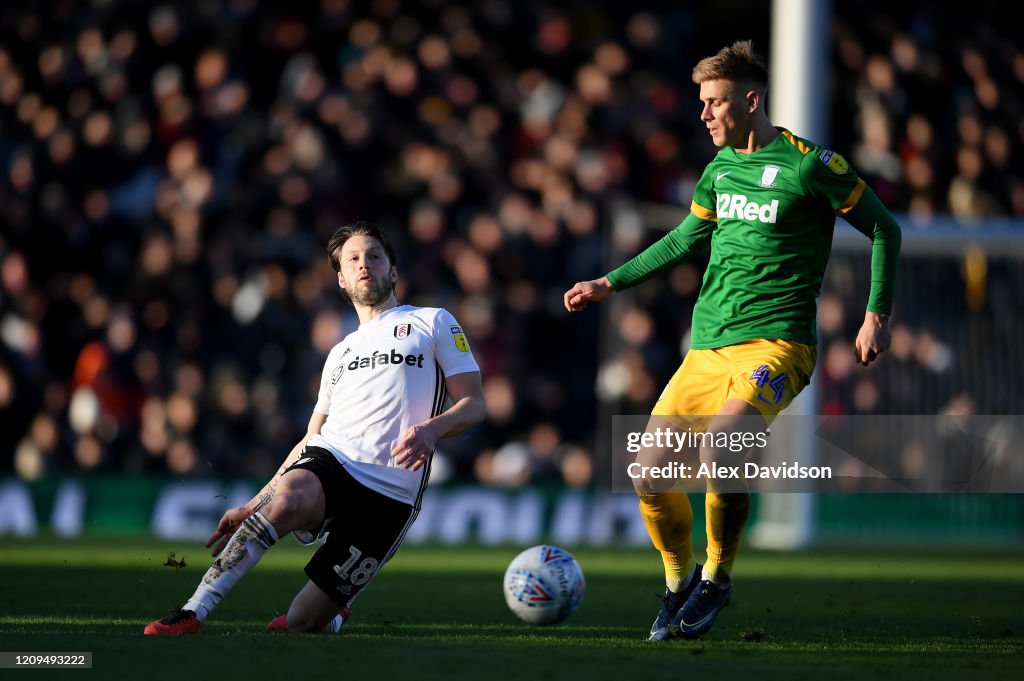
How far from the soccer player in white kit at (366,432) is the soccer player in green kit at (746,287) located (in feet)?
2.32

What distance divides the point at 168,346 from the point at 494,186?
3.83 meters

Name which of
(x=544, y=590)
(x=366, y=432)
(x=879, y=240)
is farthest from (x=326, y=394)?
(x=879, y=240)

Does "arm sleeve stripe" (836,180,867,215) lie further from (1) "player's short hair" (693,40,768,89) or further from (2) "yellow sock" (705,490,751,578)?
(2) "yellow sock" (705,490,751,578)

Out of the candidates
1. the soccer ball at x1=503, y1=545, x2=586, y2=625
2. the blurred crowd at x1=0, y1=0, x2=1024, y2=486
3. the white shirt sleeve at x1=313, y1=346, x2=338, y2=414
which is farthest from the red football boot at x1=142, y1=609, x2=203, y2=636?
the blurred crowd at x1=0, y1=0, x2=1024, y2=486

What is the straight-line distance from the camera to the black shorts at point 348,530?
643cm

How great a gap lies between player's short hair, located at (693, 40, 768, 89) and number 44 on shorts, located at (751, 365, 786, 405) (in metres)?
1.27

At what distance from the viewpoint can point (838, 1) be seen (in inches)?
740

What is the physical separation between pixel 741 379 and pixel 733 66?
135cm

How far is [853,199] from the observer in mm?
6457

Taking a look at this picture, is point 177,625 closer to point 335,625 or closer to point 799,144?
point 335,625

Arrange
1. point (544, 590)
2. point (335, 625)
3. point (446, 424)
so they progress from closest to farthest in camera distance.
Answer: point (446, 424)
point (335, 625)
point (544, 590)

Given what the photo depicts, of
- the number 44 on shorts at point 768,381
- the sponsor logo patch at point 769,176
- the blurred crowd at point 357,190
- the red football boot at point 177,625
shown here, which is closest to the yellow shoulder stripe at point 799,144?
the sponsor logo patch at point 769,176

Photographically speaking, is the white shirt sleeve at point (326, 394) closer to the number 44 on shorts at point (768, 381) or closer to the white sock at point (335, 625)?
the white sock at point (335, 625)

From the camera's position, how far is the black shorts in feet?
21.1
